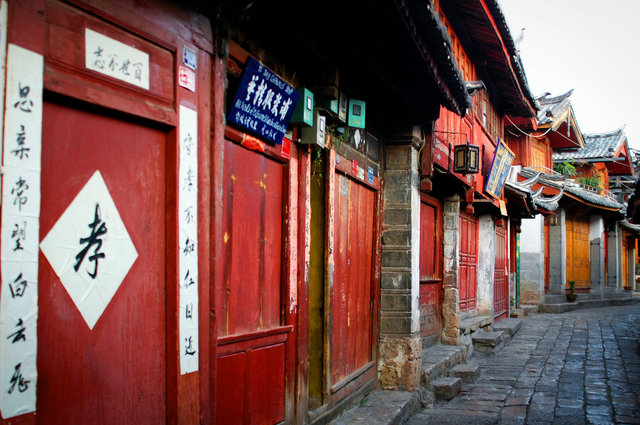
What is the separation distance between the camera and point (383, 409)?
23.0 ft

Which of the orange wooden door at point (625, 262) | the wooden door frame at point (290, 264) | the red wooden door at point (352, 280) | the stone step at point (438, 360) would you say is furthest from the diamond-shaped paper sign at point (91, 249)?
the orange wooden door at point (625, 262)

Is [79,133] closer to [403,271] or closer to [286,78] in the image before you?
[286,78]

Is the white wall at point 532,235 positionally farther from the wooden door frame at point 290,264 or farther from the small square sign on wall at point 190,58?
the small square sign on wall at point 190,58

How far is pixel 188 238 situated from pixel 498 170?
11.9 metres

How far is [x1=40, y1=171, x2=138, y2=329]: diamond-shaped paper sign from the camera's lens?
278 cm

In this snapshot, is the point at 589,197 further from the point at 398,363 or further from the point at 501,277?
the point at 398,363

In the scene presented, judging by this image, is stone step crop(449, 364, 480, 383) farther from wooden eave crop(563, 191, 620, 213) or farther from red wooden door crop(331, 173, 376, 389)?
wooden eave crop(563, 191, 620, 213)

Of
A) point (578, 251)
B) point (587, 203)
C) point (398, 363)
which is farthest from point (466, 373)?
point (578, 251)

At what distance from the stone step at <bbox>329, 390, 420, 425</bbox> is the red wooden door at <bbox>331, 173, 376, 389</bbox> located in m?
0.42

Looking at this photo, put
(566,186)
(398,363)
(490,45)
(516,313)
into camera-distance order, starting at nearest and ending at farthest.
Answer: (398,363)
(490,45)
(516,313)
(566,186)

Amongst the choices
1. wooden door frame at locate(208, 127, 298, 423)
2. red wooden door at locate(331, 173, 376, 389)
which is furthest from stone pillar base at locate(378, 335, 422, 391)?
wooden door frame at locate(208, 127, 298, 423)

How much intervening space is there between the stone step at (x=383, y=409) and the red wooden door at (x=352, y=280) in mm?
416

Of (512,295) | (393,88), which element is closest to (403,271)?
(393,88)

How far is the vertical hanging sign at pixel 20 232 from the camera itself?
7.98 feet
